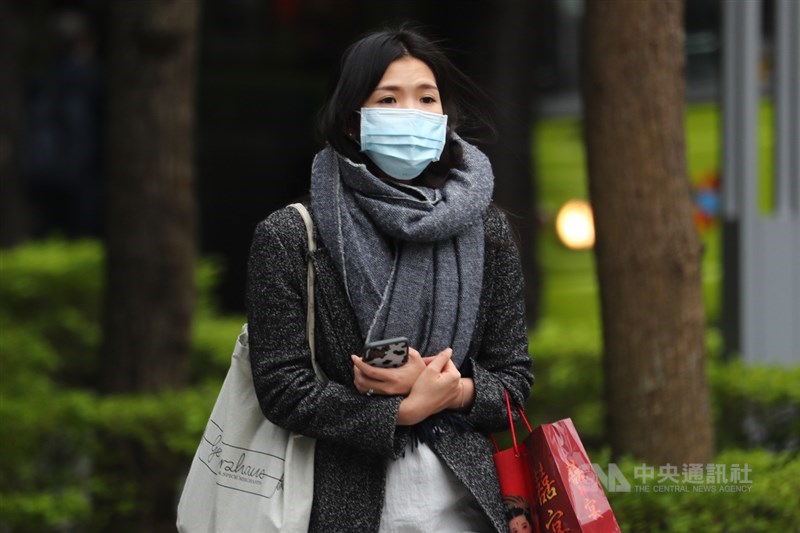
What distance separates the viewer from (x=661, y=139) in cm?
436

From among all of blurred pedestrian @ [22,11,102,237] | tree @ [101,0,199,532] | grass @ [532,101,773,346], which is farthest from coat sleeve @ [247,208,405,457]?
blurred pedestrian @ [22,11,102,237]

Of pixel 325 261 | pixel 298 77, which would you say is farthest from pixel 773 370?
pixel 298 77

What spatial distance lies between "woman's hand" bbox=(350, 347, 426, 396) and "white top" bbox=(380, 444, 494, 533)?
0.15 metres

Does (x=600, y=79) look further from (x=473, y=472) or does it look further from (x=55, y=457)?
(x=55, y=457)

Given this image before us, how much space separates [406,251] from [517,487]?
A: 54 centimetres

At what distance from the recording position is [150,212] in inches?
248

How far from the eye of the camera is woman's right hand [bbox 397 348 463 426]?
2650 mm

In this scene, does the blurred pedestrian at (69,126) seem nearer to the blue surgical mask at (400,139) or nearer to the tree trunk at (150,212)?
the tree trunk at (150,212)

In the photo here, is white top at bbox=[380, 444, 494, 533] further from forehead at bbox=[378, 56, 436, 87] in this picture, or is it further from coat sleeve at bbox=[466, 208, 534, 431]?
forehead at bbox=[378, 56, 436, 87]

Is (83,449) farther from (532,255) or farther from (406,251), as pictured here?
(532,255)

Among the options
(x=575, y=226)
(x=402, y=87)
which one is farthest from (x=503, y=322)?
(x=575, y=226)

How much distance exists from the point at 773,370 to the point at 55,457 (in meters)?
2.98

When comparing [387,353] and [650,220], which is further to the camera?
[650,220]

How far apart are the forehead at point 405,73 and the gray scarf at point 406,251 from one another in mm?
195
